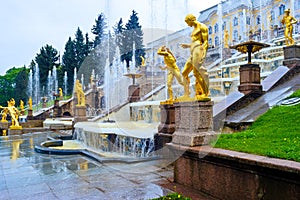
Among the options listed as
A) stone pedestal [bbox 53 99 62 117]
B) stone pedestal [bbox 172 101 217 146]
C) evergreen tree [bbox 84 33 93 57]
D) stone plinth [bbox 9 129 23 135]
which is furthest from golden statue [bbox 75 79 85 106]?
evergreen tree [bbox 84 33 93 57]

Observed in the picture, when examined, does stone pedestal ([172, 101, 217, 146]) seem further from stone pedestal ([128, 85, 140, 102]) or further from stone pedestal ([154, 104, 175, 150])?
stone pedestal ([128, 85, 140, 102])

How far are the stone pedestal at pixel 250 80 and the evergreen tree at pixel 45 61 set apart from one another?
56802 mm

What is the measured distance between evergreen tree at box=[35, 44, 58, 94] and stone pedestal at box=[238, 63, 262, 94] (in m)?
56.8

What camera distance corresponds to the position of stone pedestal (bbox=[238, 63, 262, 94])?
996cm

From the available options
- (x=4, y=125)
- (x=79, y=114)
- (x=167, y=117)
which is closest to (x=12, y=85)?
(x=4, y=125)

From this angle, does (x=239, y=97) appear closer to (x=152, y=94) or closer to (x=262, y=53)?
(x=152, y=94)

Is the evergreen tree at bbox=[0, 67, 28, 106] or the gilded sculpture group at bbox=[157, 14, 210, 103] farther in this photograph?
the evergreen tree at bbox=[0, 67, 28, 106]

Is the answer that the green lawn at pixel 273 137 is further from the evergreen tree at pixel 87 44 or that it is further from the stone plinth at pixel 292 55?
the evergreen tree at pixel 87 44

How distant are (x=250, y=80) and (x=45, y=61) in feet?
199

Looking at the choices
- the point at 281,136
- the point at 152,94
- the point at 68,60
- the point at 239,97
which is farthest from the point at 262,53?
the point at 68,60

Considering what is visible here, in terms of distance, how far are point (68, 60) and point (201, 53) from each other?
2271 inches

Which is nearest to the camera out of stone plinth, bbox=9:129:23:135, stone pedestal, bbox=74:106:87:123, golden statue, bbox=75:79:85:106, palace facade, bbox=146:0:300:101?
golden statue, bbox=75:79:85:106

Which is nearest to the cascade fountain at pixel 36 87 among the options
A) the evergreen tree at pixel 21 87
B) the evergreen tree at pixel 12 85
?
the evergreen tree at pixel 21 87

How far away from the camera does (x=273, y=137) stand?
17.5 feet
